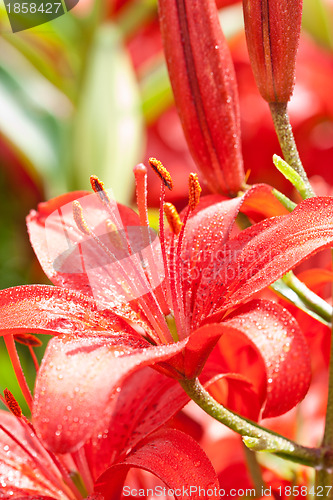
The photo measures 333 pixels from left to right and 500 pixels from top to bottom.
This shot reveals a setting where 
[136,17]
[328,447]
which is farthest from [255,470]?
[136,17]

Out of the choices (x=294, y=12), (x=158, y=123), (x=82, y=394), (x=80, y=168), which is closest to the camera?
(x=82, y=394)

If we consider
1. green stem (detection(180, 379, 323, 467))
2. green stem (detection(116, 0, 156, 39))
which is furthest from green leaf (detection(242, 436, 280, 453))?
green stem (detection(116, 0, 156, 39))

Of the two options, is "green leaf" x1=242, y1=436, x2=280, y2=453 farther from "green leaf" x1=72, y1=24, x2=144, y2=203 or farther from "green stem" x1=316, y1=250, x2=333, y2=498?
"green leaf" x1=72, y1=24, x2=144, y2=203

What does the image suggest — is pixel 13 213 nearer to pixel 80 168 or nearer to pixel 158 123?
pixel 80 168

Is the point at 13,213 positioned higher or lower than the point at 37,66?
lower

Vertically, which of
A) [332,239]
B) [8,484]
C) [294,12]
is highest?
[294,12]

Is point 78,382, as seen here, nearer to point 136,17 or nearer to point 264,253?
point 264,253

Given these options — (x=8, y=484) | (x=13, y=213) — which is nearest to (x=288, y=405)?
(x=8, y=484)

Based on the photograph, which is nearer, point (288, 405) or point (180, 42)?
point (288, 405)

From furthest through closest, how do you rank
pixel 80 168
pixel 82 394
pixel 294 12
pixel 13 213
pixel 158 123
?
pixel 158 123
pixel 13 213
pixel 80 168
pixel 294 12
pixel 82 394
